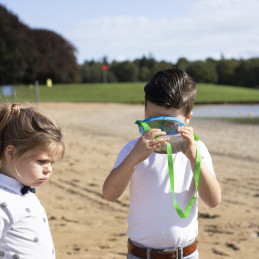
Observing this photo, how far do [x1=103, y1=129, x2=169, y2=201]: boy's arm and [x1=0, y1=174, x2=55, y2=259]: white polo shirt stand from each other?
0.37 m

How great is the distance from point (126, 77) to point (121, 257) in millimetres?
83293

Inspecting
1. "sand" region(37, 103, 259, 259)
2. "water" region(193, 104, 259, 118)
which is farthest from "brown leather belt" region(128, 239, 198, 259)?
"water" region(193, 104, 259, 118)

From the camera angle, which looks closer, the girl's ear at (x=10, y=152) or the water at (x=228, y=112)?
the girl's ear at (x=10, y=152)

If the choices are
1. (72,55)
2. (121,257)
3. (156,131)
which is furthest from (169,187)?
(72,55)

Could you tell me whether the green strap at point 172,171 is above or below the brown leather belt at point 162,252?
above

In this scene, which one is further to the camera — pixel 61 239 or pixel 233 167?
pixel 233 167

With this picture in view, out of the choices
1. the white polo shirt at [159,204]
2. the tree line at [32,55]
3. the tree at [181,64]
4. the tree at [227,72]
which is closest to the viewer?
the white polo shirt at [159,204]

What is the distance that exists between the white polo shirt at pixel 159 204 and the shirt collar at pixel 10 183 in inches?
19.0

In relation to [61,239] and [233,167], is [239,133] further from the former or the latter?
[61,239]

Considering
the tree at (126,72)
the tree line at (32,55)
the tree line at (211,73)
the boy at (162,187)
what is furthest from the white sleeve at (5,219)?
the tree at (126,72)

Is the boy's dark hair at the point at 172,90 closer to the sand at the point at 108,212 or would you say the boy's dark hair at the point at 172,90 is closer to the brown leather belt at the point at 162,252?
the sand at the point at 108,212

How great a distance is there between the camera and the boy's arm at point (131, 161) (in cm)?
162

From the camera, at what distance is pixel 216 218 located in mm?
4352

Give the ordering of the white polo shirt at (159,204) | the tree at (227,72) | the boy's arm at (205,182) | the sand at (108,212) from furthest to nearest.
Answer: the tree at (227,72)
the sand at (108,212)
the white polo shirt at (159,204)
the boy's arm at (205,182)
